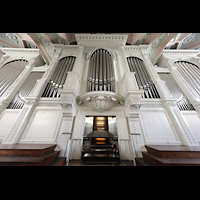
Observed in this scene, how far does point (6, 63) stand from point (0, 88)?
246 cm

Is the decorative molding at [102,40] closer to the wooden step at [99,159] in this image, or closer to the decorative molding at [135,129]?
the decorative molding at [135,129]

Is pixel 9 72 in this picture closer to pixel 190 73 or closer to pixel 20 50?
pixel 20 50

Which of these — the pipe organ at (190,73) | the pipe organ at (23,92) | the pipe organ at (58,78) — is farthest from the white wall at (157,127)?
the pipe organ at (23,92)

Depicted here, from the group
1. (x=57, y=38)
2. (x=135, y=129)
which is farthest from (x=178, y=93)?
(x=57, y=38)

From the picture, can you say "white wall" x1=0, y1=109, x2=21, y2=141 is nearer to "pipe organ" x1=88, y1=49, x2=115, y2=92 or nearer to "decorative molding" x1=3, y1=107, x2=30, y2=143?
"decorative molding" x1=3, y1=107, x2=30, y2=143

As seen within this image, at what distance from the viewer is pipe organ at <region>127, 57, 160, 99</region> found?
3334 mm

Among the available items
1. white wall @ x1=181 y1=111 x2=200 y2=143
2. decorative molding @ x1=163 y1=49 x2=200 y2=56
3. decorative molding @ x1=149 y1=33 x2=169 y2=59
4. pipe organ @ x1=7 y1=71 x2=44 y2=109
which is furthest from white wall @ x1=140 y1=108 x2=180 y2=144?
decorative molding @ x1=163 y1=49 x2=200 y2=56

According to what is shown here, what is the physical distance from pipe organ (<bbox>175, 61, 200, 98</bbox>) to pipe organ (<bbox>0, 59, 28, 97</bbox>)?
8.29 meters

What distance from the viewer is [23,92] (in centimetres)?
350

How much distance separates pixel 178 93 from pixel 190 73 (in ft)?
6.69

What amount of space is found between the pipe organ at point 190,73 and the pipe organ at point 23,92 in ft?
23.5

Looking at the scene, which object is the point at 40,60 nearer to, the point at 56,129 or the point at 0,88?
the point at 0,88
